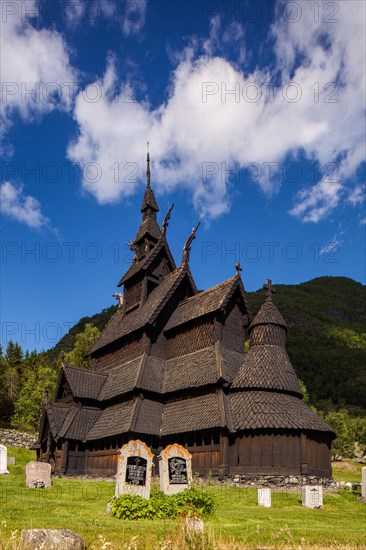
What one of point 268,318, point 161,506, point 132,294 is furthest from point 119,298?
point 161,506

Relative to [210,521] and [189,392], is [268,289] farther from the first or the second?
[210,521]

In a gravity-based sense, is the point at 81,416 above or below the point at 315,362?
below

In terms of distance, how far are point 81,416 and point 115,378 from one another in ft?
11.0

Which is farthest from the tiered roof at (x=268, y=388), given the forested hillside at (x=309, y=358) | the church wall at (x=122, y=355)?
the forested hillside at (x=309, y=358)

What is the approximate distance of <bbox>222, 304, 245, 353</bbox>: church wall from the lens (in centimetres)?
3105

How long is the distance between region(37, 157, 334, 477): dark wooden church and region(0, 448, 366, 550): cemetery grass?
257 cm

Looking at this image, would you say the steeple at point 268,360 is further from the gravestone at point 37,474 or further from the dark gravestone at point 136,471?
the gravestone at point 37,474

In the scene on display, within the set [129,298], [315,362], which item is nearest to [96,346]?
[129,298]

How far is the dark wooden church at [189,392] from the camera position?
2500cm

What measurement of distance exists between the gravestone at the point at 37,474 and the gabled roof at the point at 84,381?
11.3 m

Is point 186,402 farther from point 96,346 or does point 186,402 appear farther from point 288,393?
point 96,346

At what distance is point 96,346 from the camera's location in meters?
38.8

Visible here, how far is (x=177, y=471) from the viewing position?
17453 mm

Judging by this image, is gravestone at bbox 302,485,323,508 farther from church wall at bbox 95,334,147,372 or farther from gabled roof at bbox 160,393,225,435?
church wall at bbox 95,334,147,372
